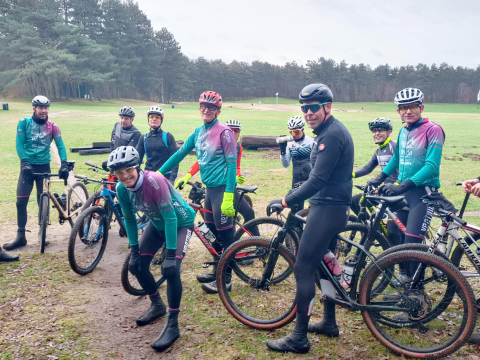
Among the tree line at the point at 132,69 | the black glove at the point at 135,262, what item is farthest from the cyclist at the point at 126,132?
the tree line at the point at 132,69

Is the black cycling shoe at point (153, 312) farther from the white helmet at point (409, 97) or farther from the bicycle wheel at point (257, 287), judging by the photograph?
the white helmet at point (409, 97)

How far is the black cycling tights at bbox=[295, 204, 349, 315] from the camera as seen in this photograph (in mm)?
3994

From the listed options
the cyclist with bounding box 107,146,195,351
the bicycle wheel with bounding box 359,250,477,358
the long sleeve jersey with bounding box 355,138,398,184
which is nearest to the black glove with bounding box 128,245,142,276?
the cyclist with bounding box 107,146,195,351

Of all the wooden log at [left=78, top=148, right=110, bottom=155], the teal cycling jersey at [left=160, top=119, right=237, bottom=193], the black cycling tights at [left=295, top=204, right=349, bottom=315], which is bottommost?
the wooden log at [left=78, top=148, right=110, bottom=155]

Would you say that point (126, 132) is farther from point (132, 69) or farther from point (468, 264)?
point (132, 69)

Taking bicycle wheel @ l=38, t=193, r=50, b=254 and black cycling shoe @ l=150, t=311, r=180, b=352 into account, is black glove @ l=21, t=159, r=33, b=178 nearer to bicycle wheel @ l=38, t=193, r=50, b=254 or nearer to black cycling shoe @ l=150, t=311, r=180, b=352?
bicycle wheel @ l=38, t=193, r=50, b=254

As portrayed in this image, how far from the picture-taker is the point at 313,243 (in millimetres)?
3992

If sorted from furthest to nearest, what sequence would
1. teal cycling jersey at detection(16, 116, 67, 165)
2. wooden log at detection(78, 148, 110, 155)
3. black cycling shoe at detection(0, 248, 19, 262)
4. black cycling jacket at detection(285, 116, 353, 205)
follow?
wooden log at detection(78, 148, 110, 155)
teal cycling jersey at detection(16, 116, 67, 165)
black cycling shoe at detection(0, 248, 19, 262)
black cycling jacket at detection(285, 116, 353, 205)

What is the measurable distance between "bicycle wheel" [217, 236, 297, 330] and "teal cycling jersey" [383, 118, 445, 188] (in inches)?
76.7

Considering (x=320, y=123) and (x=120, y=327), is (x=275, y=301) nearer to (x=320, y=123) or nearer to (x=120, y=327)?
(x=120, y=327)

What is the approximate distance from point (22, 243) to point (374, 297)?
631cm

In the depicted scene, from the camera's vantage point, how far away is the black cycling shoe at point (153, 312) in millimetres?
4828

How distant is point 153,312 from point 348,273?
2.37 meters

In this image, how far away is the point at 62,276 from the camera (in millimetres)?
6160
